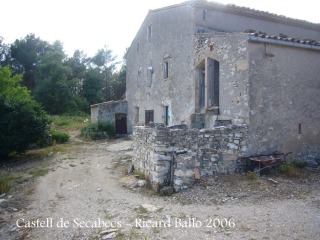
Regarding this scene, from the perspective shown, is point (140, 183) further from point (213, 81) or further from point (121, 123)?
point (121, 123)

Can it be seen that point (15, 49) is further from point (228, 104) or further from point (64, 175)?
point (228, 104)

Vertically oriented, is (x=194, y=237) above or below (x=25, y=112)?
below

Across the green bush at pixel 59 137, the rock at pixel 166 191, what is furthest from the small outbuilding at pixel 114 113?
the rock at pixel 166 191

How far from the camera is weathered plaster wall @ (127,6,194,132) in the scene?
40.8 feet

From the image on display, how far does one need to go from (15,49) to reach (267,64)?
34.1m

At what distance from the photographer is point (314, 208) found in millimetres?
6223

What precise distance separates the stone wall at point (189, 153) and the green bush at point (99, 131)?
1061 centimetres

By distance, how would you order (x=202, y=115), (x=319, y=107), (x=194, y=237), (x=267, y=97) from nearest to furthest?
(x=194, y=237), (x=267, y=97), (x=319, y=107), (x=202, y=115)

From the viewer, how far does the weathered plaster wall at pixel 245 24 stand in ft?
39.6

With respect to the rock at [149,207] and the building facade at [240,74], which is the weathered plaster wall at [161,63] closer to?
the building facade at [240,74]

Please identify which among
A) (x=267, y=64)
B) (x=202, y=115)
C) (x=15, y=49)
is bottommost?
Answer: (x=202, y=115)

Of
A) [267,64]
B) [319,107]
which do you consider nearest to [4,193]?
[267,64]

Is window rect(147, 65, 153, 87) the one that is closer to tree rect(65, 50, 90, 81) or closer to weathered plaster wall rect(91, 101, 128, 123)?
weathered plaster wall rect(91, 101, 128, 123)

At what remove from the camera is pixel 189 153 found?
26.3 feet
